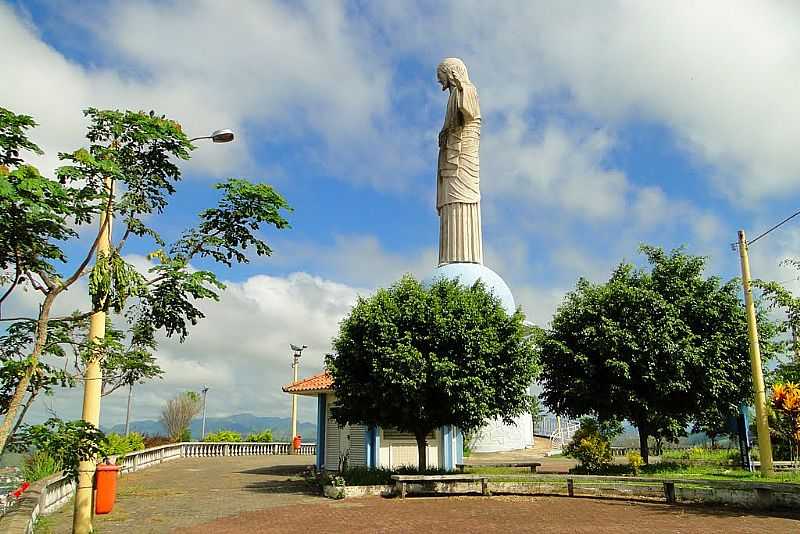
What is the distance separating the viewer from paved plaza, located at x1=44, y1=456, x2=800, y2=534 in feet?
42.4

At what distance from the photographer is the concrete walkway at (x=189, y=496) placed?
1381 cm

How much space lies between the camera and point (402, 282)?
21547mm

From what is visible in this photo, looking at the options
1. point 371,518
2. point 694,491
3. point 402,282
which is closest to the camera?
point 371,518

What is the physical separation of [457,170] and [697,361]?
2156 centimetres

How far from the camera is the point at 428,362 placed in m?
19.1

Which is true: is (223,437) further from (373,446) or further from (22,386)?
(22,386)

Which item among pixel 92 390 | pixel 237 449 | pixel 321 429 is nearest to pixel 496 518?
pixel 92 390

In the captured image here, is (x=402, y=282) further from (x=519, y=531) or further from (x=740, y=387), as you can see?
(x=740, y=387)

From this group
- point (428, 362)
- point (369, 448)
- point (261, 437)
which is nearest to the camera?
point (428, 362)

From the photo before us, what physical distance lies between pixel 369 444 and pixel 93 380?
54.6 feet

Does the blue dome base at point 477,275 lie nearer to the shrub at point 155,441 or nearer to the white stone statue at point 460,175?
the white stone statue at point 460,175

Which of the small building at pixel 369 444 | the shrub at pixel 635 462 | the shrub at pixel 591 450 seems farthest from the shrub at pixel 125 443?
the shrub at pixel 635 462

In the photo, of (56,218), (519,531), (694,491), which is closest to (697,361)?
(694,491)

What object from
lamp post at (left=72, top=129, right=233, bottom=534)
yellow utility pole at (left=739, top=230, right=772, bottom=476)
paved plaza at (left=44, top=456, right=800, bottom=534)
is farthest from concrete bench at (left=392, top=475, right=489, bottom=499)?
lamp post at (left=72, top=129, right=233, bottom=534)
